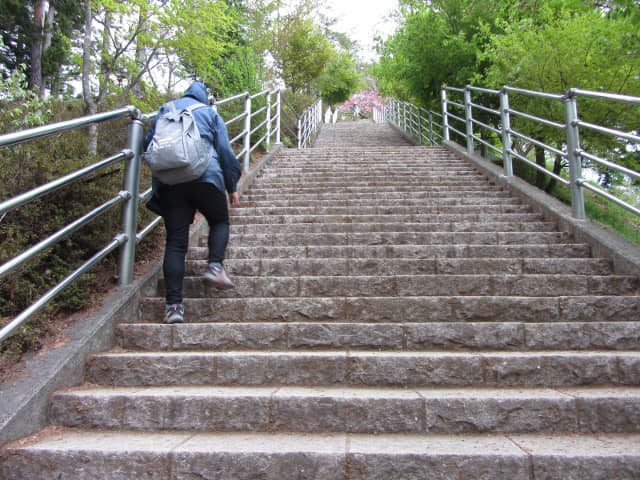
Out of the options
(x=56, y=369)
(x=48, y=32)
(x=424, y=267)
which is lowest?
(x=56, y=369)

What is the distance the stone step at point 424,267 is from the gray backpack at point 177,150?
923 mm

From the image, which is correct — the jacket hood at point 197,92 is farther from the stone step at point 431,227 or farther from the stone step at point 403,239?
the stone step at point 431,227

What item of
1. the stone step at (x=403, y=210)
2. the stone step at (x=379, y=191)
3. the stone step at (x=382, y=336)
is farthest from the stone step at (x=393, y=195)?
the stone step at (x=382, y=336)

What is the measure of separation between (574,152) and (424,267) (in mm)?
1781

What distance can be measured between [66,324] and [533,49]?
6.69 metres

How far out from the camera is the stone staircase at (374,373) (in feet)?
5.43

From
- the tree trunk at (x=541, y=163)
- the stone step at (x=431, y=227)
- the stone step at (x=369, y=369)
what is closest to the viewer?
the stone step at (x=369, y=369)

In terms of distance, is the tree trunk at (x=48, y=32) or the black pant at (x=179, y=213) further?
the tree trunk at (x=48, y=32)

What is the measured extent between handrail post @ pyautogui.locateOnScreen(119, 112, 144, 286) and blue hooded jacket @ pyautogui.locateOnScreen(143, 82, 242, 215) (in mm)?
92

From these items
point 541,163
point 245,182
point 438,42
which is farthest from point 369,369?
point 438,42

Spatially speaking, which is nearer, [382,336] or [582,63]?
[382,336]

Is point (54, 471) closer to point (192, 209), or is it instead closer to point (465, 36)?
point (192, 209)

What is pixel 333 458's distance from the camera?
64.2 inches

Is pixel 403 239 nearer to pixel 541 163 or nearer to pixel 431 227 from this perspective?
pixel 431 227
